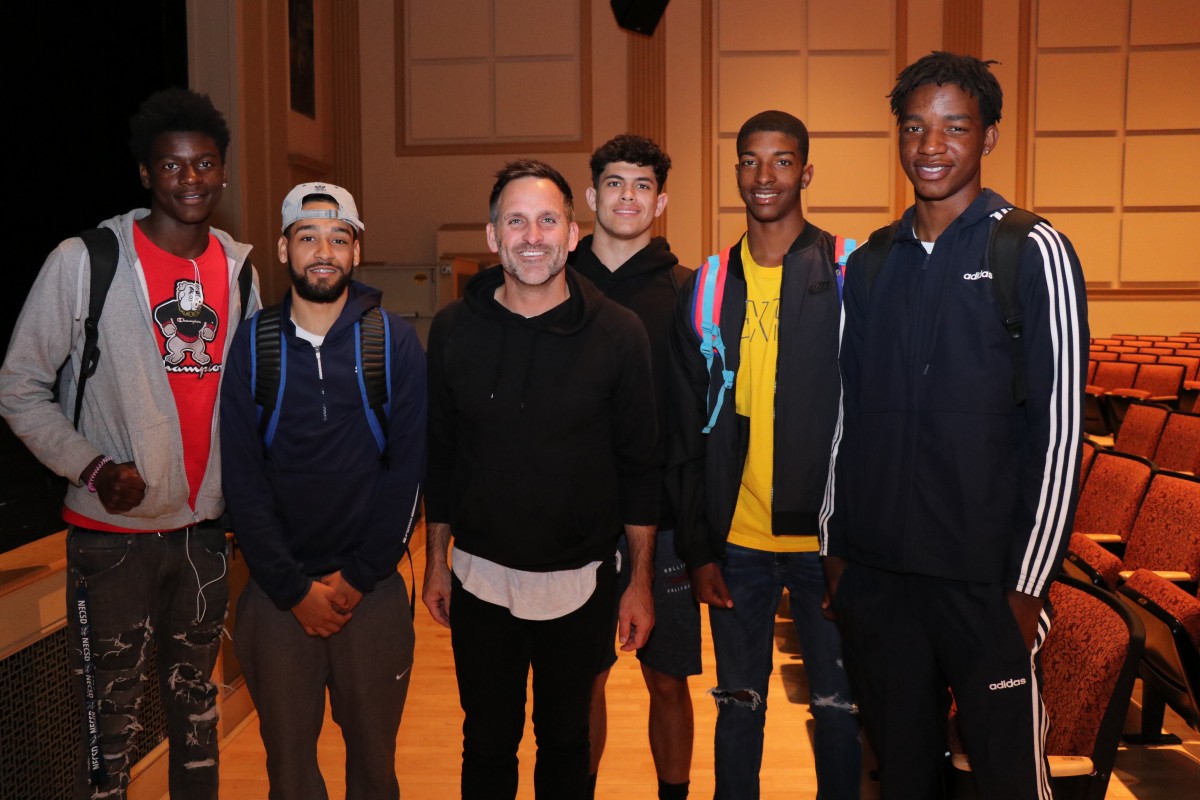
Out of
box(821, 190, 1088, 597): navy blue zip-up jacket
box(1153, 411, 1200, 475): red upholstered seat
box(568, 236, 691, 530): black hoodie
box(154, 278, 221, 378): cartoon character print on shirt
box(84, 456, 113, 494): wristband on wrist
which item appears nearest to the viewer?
box(821, 190, 1088, 597): navy blue zip-up jacket

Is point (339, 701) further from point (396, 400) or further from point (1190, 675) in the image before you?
point (1190, 675)

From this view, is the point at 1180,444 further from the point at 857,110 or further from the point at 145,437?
the point at 857,110

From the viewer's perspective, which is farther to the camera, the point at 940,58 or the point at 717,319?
the point at 717,319

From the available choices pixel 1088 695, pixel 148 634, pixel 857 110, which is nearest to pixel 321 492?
pixel 148 634

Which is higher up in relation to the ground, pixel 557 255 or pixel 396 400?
pixel 557 255

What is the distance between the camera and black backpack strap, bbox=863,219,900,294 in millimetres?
1683

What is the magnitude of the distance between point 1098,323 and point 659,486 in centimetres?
1041

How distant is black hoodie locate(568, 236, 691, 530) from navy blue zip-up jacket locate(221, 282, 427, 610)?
1.93 ft

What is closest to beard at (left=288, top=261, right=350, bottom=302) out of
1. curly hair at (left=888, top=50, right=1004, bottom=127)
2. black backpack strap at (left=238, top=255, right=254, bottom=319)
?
black backpack strap at (left=238, top=255, right=254, bottom=319)

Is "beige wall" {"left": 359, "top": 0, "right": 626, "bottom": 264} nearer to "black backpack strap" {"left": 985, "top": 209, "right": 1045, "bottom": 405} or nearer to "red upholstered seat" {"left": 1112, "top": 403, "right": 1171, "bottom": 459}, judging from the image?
"red upholstered seat" {"left": 1112, "top": 403, "right": 1171, "bottom": 459}

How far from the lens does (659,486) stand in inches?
76.3

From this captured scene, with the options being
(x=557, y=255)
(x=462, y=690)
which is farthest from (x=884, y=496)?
(x=462, y=690)

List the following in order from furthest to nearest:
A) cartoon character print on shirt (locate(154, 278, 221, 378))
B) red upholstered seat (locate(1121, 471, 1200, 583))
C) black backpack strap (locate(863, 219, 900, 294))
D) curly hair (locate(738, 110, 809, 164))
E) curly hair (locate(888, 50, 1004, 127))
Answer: red upholstered seat (locate(1121, 471, 1200, 583))
curly hair (locate(738, 110, 809, 164))
cartoon character print on shirt (locate(154, 278, 221, 378))
black backpack strap (locate(863, 219, 900, 294))
curly hair (locate(888, 50, 1004, 127))

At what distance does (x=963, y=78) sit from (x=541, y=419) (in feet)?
3.12
